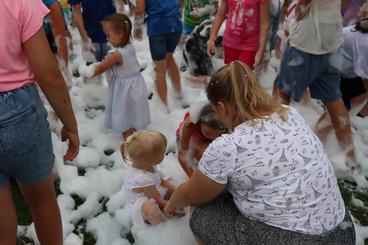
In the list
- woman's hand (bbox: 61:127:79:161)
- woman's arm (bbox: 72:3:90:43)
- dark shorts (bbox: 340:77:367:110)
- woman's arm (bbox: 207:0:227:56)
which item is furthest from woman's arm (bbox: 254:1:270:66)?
woman's hand (bbox: 61:127:79:161)

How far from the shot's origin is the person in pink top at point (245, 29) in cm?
315

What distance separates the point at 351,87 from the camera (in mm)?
3100

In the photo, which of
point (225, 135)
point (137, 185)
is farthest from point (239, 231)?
point (137, 185)

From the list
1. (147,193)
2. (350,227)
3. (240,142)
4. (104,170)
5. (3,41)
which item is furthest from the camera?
(104,170)

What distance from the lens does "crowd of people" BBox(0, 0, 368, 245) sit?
1638 millimetres

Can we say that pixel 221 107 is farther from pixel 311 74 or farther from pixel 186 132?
pixel 311 74

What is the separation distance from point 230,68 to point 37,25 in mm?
789

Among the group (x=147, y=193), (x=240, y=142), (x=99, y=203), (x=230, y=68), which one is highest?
(x=230, y=68)

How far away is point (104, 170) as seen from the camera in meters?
2.94

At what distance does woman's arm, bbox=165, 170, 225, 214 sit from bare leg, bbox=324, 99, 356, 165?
4.15 feet

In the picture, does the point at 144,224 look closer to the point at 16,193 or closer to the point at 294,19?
the point at 16,193

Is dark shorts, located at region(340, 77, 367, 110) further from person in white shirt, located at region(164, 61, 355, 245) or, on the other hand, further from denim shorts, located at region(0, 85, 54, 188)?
denim shorts, located at region(0, 85, 54, 188)

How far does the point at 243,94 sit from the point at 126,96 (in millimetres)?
1487

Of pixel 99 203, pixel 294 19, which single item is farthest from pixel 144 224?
pixel 294 19
